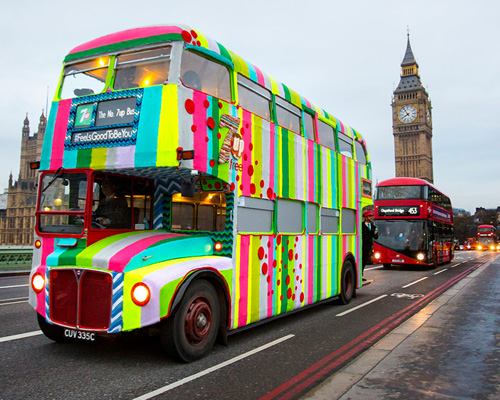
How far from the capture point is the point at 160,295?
499cm

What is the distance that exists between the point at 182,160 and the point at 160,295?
161cm

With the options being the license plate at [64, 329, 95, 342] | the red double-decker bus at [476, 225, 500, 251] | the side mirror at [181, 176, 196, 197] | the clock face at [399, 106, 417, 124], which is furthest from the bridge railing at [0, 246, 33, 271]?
the clock face at [399, 106, 417, 124]

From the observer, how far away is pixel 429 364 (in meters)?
5.44

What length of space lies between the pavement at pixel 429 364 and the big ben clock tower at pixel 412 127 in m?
136

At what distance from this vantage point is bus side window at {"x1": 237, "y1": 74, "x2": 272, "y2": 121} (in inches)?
270

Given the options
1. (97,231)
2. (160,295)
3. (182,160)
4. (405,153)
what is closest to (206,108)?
(182,160)

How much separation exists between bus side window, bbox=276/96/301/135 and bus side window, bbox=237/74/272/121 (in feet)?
1.07

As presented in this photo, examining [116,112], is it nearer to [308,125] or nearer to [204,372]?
[204,372]

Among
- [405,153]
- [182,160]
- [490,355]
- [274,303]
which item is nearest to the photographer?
[182,160]

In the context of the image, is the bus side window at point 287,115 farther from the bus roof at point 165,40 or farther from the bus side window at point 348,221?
the bus side window at point 348,221

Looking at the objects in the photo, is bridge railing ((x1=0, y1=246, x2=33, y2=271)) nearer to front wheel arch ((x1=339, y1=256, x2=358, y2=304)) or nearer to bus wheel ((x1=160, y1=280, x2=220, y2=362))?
front wheel arch ((x1=339, y1=256, x2=358, y2=304))

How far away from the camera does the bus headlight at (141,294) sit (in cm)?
491

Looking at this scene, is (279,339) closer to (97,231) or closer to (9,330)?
(97,231)

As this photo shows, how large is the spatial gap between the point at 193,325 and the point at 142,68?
3.29 meters
